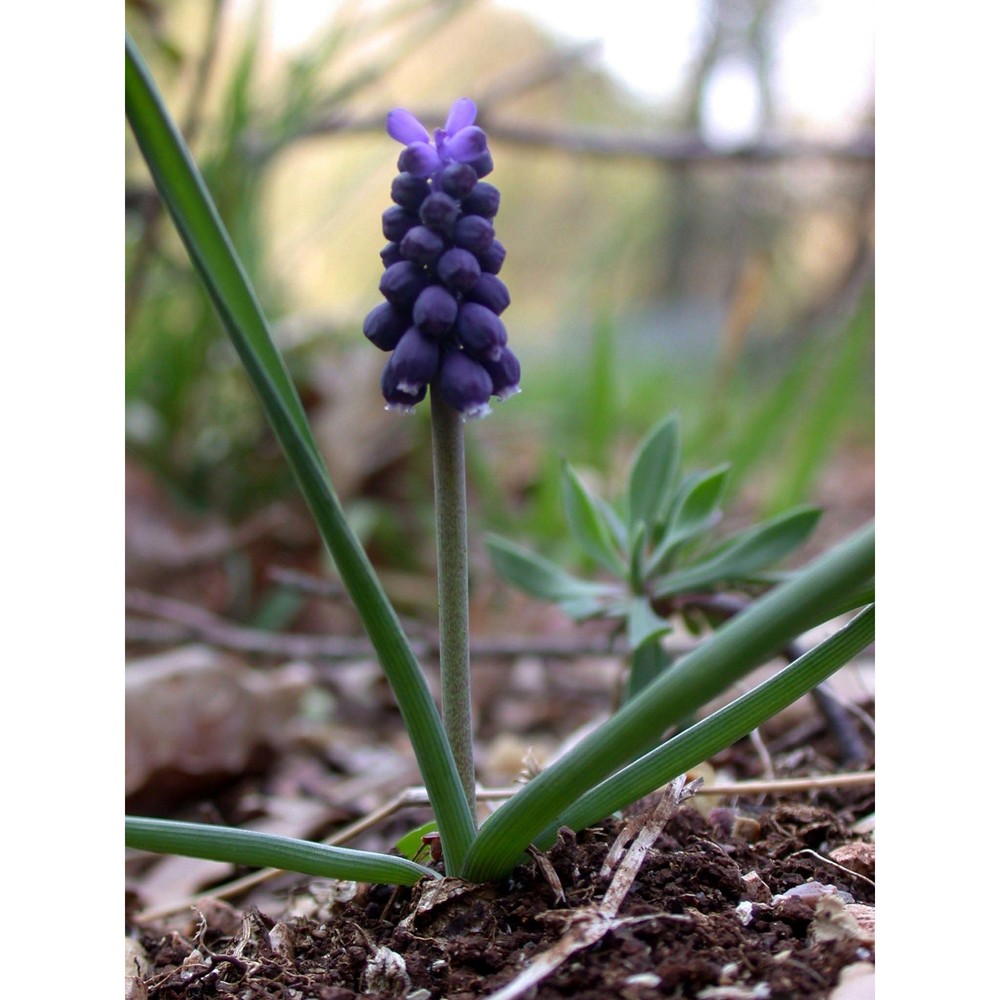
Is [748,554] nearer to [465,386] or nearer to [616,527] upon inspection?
[616,527]

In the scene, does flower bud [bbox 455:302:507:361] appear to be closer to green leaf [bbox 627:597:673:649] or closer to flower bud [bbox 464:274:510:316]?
flower bud [bbox 464:274:510:316]

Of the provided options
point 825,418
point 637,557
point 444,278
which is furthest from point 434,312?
point 825,418

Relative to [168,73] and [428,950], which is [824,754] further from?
[168,73]

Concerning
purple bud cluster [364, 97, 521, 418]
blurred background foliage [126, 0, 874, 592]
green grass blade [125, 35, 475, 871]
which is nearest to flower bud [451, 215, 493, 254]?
purple bud cluster [364, 97, 521, 418]

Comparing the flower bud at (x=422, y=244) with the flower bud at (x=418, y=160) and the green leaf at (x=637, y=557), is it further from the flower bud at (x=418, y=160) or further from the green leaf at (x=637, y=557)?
the green leaf at (x=637, y=557)

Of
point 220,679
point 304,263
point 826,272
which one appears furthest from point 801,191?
point 220,679
